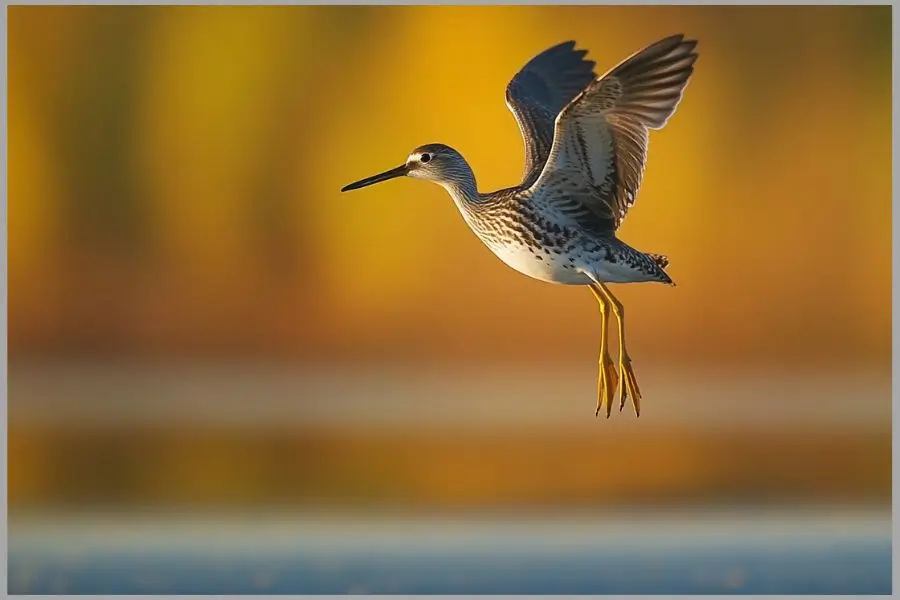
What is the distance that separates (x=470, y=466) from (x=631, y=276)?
389 cm

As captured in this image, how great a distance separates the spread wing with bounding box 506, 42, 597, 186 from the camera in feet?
22.2

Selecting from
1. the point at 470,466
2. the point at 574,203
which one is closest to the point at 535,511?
the point at 470,466

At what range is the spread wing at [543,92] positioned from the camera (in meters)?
6.75

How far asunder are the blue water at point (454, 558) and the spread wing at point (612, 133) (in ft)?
5.19

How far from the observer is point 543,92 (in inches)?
285

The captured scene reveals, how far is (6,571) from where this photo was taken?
23.7ft

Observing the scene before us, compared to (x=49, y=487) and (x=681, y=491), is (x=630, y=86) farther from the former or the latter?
(x=49, y=487)

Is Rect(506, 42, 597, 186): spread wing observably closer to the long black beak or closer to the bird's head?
the bird's head

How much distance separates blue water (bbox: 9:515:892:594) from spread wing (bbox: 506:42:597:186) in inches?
69.6

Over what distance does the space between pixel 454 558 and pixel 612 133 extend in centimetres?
233

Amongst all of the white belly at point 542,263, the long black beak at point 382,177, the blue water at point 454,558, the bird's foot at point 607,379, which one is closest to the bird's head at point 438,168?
the long black beak at point 382,177

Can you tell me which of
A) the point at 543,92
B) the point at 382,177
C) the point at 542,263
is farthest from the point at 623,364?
the point at 543,92

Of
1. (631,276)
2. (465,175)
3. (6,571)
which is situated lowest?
(6,571)

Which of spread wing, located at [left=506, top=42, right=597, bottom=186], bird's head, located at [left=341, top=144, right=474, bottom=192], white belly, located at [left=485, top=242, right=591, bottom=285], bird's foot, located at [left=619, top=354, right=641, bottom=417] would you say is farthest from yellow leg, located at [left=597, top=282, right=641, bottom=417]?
bird's head, located at [left=341, top=144, right=474, bottom=192]
